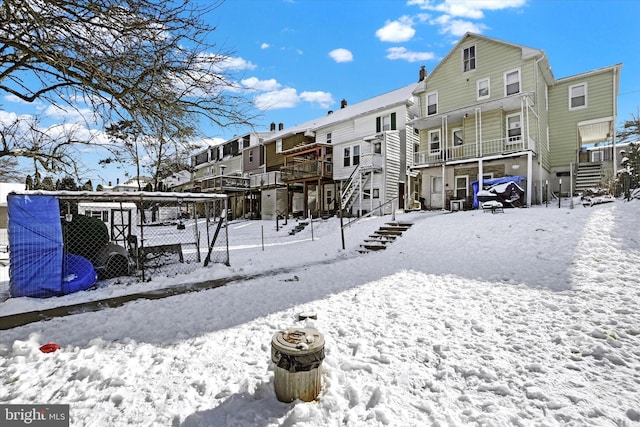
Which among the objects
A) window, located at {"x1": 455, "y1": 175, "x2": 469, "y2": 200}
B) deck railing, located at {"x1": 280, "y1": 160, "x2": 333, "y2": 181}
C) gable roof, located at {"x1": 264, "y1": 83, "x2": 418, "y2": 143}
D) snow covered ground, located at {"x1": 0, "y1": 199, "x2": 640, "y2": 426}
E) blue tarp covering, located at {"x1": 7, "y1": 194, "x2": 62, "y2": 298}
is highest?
gable roof, located at {"x1": 264, "y1": 83, "x2": 418, "y2": 143}

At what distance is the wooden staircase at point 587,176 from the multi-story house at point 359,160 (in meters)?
9.96

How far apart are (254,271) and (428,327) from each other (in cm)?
522

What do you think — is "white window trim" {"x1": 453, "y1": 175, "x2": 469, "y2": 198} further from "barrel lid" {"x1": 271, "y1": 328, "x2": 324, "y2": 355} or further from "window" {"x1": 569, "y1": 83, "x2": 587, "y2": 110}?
"barrel lid" {"x1": 271, "y1": 328, "x2": 324, "y2": 355}

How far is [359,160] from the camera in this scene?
73.5 ft

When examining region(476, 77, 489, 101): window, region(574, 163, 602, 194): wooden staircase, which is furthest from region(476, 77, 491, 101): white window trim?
region(574, 163, 602, 194): wooden staircase

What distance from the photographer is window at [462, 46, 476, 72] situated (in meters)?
17.9

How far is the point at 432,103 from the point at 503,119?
466 centimetres

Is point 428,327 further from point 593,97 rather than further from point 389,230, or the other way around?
point 593,97

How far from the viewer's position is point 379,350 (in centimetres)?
366

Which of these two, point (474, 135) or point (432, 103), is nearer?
point (474, 135)

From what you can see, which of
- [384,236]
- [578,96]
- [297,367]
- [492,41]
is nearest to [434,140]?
[492,41]

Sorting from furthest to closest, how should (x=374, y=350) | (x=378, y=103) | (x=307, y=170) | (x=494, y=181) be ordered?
(x=307, y=170) → (x=378, y=103) → (x=494, y=181) → (x=374, y=350)

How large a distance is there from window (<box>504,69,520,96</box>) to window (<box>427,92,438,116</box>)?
3.93 m

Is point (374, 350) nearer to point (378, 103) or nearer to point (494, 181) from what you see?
point (494, 181)
